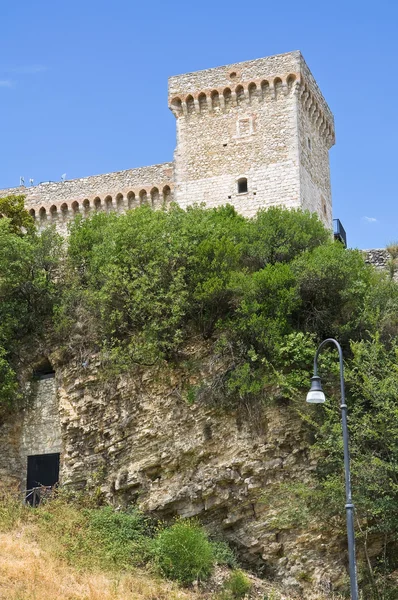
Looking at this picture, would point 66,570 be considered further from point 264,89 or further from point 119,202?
point 264,89

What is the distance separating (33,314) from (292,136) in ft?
35.3

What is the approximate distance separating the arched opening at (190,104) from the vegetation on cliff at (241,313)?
6.45m

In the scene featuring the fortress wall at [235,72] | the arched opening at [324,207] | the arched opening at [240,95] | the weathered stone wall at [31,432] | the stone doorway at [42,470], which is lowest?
the stone doorway at [42,470]

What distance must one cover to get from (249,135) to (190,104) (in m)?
2.75

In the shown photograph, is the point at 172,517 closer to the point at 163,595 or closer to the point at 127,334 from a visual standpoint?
the point at 163,595

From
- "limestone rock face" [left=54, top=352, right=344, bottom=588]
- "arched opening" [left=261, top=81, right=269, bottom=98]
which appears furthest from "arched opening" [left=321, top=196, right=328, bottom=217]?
"limestone rock face" [left=54, top=352, right=344, bottom=588]

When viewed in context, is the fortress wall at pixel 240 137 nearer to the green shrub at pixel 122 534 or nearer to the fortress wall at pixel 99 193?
the fortress wall at pixel 99 193

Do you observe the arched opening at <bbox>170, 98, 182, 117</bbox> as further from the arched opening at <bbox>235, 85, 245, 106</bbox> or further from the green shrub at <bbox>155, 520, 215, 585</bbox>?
the green shrub at <bbox>155, 520, 215, 585</bbox>

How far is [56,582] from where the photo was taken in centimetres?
1585

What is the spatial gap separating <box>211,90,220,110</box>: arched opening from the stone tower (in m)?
0.04

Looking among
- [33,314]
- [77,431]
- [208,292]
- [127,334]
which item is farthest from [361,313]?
[33,314]

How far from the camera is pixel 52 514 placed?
63.5 ft

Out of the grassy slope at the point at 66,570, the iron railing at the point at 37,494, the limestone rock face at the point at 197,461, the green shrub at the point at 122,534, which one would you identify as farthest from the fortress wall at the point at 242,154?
the grassy slope at the point at 66,570

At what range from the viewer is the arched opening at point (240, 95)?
28.6 meters
